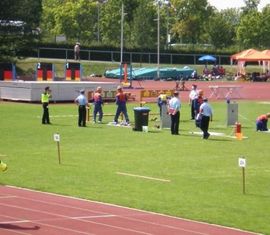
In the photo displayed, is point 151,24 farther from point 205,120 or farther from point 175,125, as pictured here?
point 205,120

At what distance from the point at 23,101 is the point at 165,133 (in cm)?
2080

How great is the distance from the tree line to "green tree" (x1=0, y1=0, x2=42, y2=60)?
15.7 metres

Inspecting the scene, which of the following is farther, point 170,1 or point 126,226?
point 170,1

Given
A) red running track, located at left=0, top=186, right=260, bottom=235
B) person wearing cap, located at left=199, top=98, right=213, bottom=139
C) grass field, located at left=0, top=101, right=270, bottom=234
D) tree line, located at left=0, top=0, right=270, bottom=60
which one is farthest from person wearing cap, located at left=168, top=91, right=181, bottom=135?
tree line, located at left=0, top=0, right=270, bottom=60

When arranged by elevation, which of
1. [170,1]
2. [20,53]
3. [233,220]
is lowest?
[233,220]

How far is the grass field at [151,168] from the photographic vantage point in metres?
16.8

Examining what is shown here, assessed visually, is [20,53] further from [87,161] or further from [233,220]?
[233,220]

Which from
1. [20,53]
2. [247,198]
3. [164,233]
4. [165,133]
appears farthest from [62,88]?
[164,233]

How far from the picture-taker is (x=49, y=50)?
94750mm

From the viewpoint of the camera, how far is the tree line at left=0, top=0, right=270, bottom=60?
106000 mm

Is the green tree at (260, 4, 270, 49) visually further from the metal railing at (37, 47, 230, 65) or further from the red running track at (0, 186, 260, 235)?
the red running track at (0, 186, 260, 235)

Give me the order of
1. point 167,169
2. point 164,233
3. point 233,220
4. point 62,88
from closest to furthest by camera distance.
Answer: point 164,233 → point 233,220 → point 167,169 → point 62,88

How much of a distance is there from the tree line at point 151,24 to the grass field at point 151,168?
66022mm

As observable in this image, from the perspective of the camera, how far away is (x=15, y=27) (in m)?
78.8
